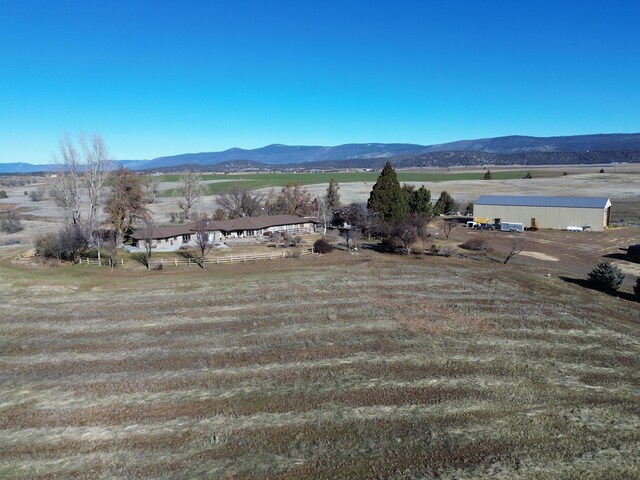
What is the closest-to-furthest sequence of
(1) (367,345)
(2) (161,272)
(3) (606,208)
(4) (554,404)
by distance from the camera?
1. (4) (554,404)
2. (1) (367,345)
3. (2) (161,272)
4. (3) (606,208)

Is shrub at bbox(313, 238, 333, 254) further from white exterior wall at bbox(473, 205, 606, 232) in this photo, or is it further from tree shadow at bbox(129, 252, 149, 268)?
white exterior wall at bbox(473, 205, 606, 232)

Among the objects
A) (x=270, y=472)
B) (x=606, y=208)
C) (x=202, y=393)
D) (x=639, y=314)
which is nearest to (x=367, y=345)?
(x=202, y=393)

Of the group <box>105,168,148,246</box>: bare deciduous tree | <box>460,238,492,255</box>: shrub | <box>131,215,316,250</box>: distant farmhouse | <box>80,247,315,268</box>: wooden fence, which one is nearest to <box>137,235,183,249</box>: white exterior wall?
<box>131,215,316,250</box>: distant farmhouse

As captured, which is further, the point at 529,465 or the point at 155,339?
the point at 155,339

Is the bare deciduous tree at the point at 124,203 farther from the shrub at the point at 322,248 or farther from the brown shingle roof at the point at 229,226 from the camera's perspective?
the shrub at the point at 322,248

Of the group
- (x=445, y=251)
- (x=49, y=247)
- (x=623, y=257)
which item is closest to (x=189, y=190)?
(x=49, y=247)

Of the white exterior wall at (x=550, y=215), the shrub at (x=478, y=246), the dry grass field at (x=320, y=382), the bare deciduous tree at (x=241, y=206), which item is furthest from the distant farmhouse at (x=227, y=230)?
the white exterior wall at (x=550, y=215)

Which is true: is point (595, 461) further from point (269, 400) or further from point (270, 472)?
point (269, 400)
